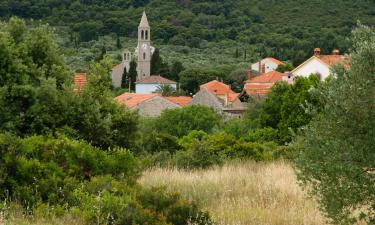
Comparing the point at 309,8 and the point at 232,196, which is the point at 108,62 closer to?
the point at 232,196

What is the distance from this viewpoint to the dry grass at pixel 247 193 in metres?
7.93

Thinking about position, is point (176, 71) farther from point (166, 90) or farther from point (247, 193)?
point (247, 193)

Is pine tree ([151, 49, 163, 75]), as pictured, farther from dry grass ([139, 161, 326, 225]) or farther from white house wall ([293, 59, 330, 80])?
dry grass ([139, 161, 326, 225])

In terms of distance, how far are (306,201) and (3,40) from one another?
589 centimetres

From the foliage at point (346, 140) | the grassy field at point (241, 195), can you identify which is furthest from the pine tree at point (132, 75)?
the foliage at point (346, 140)

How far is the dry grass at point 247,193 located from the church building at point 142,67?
2918 inches

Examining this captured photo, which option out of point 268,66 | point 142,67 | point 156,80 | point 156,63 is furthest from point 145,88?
point 268,66

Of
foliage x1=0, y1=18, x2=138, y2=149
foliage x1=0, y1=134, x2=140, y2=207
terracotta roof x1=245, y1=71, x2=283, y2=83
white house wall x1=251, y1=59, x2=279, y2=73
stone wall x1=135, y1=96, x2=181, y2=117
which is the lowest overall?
stone wall x1=135, y1=96, x2=181, y2=117

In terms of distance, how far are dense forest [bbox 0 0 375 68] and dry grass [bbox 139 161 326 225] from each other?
319 ft

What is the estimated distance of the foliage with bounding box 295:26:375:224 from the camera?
5.84 metres

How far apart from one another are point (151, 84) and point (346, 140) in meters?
82.7

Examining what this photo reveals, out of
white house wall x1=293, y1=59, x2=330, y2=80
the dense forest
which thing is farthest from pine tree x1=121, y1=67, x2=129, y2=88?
white house wall x1=293, y1=59, x2=330, y2=80

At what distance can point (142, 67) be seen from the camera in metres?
103

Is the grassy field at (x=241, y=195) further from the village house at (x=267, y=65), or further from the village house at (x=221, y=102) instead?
the village house at (x=267, y=65)
